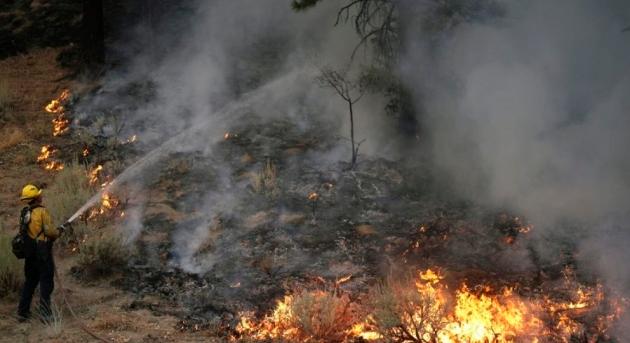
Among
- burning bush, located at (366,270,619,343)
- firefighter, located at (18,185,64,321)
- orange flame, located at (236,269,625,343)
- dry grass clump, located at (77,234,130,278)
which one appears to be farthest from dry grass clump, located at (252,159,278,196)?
firefighter, located at (18,185,64,321)

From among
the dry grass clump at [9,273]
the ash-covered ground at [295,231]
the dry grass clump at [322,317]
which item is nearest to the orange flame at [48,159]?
the ash-covered ground at [295,231]

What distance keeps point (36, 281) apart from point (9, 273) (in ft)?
2.47

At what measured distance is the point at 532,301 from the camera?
19.1 ft

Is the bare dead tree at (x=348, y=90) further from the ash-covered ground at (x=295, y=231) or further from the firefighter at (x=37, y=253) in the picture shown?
the firefighter at (x=37, y=253)

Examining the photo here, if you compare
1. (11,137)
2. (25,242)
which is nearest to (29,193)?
(25,242)

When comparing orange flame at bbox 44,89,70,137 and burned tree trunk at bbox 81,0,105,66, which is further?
burned tree trunk at bbox 81,0,105,66

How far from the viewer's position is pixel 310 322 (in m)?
5.58

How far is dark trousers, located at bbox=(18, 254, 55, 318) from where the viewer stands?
588cm

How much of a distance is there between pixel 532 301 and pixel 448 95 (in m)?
4.68

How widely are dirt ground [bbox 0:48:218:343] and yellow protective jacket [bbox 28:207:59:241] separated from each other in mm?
658

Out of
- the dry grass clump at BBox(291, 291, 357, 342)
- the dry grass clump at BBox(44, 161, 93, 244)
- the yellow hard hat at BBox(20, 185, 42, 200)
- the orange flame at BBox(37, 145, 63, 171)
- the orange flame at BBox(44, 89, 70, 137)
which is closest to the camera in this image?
the dry grass clump at BBox(291, 291, 357, 342)

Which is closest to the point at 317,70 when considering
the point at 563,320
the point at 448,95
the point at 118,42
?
the point at 448,95

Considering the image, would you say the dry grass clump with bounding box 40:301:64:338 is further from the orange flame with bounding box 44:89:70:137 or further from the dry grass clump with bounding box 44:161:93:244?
the orange flame with bounding box 44:89:70:137

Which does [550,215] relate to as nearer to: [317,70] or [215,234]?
[215,234]
